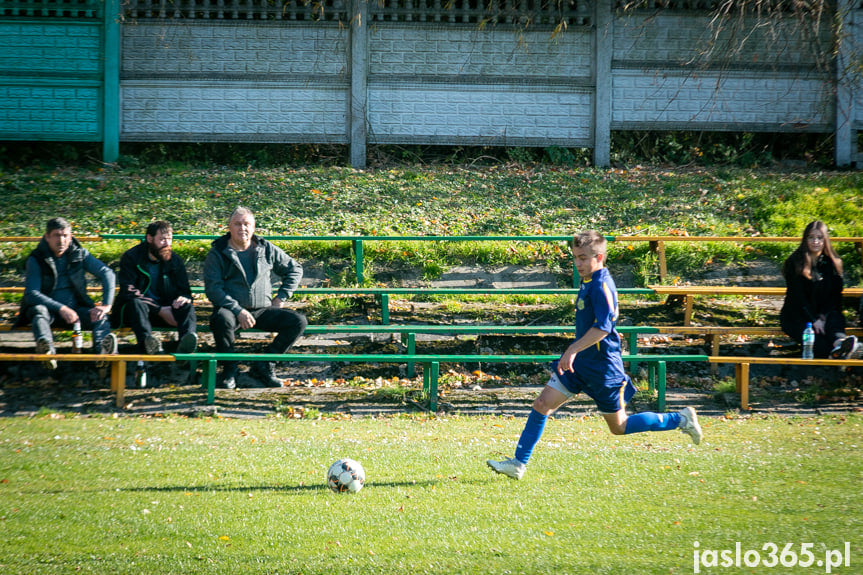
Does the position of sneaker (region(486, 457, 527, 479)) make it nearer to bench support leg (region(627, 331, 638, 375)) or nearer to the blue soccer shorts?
the blue soccer shorts

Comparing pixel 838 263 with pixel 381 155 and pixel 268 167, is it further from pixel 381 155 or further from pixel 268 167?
pixel 268 167

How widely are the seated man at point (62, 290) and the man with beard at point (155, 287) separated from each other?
0.19m

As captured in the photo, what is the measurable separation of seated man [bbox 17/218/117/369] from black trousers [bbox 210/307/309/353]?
922 mm

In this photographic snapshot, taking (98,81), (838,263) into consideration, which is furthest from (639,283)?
(98,81)

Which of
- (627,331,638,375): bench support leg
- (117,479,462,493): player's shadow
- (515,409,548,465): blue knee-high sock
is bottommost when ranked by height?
(117,479,462,493): player's shadow

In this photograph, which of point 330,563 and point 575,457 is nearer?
point 330,563

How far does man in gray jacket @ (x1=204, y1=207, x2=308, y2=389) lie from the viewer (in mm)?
7582

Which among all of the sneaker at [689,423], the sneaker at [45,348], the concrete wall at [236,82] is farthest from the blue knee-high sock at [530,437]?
the concrete wall at [236,82]

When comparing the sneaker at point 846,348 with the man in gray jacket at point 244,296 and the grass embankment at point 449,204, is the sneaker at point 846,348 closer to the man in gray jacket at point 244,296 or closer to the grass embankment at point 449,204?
the grass embankment at point 449,204

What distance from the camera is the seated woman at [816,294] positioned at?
7844 mm

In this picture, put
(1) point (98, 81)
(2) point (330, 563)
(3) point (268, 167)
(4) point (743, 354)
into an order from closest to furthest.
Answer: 1. (2) point (330, 563)
2. (4) point (743, 354)
3. (1) point (98, 81)
4. (3) point (268, 167)

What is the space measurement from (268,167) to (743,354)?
8475 mm

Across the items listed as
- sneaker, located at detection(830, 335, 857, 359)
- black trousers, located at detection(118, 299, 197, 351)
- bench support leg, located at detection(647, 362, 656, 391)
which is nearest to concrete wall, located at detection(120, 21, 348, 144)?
black trousers, located at detection(118, 299, 197, 351)

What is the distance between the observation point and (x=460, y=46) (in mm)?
13305
